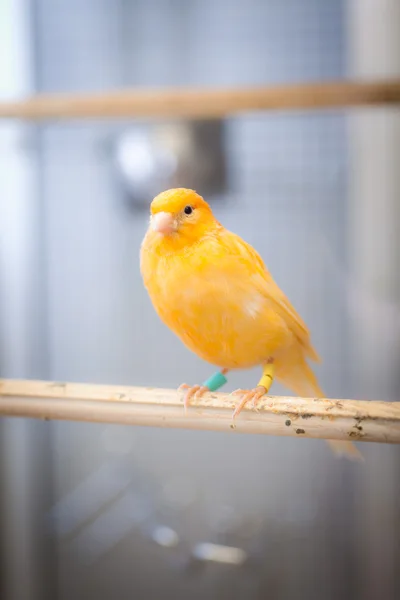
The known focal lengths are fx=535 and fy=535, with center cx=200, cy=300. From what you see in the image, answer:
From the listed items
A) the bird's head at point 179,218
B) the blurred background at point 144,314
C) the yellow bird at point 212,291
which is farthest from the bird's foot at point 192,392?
the blurred background at point 144,314

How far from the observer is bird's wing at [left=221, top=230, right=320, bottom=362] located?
0.40 metres

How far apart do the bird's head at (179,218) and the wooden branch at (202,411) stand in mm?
125

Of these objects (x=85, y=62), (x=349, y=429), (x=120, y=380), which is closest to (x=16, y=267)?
(x=120, y=380)

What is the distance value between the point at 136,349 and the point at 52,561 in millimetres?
475

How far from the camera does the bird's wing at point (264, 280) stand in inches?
15.9

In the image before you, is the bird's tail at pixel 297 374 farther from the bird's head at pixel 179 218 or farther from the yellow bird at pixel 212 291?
the bird's head at pixel 179 218

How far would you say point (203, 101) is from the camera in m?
0.77

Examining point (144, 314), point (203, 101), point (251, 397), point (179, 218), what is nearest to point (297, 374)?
point (251, 397)

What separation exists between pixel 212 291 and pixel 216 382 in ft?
0.30

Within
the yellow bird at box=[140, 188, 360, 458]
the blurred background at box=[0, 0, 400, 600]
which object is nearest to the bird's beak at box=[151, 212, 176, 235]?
the yellow bird at box=[140, 188, 360, 458]

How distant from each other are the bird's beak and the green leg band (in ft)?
0.44

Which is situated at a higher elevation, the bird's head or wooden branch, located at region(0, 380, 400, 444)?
the bird's head

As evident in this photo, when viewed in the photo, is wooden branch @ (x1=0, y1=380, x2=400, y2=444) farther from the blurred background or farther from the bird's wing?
the blurred background

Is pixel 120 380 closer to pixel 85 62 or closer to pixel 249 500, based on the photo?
pixel 249 500
